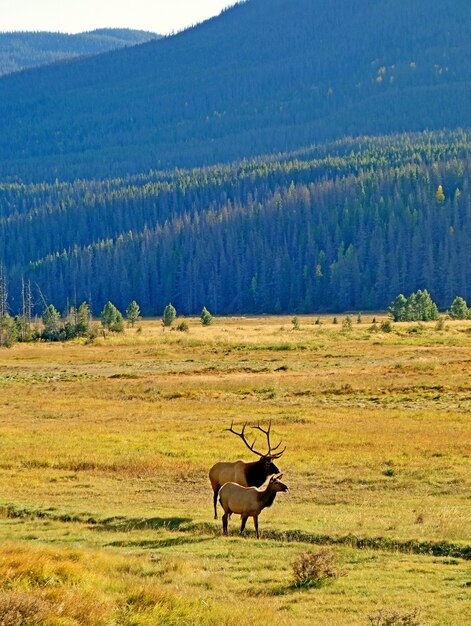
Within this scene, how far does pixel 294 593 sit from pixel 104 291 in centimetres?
18163

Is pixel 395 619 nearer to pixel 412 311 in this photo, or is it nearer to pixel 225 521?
pixel 225 521

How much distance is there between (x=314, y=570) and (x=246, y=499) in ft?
16.3

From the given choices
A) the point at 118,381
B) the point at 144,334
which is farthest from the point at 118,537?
the point at 144,334

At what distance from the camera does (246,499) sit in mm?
24359

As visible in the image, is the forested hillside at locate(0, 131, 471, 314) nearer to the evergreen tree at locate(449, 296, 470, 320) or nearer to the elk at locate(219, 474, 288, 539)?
the evergreen tree at locate(449, 296, 470, 320)

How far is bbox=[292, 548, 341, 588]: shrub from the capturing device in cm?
1944

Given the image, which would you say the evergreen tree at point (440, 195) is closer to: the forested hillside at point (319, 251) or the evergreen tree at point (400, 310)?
the forested hillside at point (319, 251)

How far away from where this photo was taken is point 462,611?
17.6m

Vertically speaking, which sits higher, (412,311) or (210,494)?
(210,494)

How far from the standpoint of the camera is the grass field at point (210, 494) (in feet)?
58.2

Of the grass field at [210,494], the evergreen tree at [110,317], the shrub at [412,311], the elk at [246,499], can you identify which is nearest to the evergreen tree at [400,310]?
the shrub at [412,311]

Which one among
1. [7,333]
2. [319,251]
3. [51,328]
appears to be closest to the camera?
[7,333]

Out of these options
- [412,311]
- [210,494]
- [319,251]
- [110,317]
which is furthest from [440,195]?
[210,494]

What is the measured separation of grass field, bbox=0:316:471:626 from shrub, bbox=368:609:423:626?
445mm
